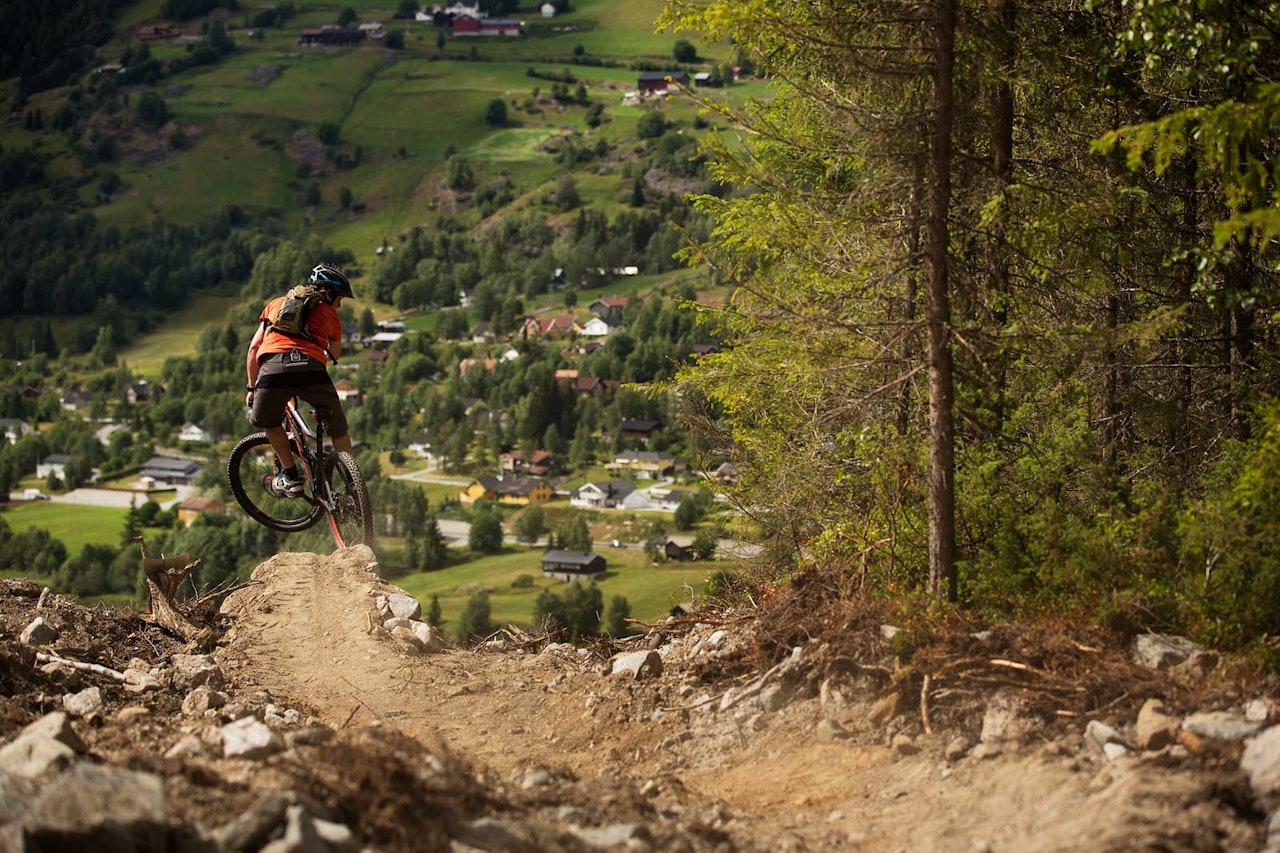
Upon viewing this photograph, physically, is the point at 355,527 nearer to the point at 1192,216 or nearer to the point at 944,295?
the point at 944,295

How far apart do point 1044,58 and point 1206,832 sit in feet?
22.9

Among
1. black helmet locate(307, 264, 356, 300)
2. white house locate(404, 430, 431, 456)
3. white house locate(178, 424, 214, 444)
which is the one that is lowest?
white house locate(404, 430, 431, 456)

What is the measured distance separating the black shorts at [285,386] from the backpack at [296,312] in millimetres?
223

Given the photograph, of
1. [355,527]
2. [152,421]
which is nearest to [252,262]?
[152,421]

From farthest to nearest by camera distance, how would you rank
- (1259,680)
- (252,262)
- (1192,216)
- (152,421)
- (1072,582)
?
(252,262) → (152,421) → (1192,216) → (1072,582) → (1259,680)

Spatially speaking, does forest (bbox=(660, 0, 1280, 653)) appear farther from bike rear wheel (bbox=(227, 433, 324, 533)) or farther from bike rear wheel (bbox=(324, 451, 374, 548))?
bike rear wheel (bbox=(227, 433, 324, 533))

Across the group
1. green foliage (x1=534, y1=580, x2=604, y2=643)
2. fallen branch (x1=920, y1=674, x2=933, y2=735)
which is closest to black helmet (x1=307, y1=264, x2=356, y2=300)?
fallen branch (x1=920, y1=674, x2=933, y2=735)

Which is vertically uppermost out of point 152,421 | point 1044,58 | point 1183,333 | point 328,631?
point 1044,58

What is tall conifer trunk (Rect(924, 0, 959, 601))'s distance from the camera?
8.99 metres

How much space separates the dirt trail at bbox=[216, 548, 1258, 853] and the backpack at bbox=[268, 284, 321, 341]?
2.51 m

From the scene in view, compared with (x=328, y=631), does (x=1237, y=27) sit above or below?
above

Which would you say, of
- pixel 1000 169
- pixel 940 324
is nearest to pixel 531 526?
pixel 1000 169

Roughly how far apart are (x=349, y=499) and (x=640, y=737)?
4686 millimetres

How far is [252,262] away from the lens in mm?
195250
